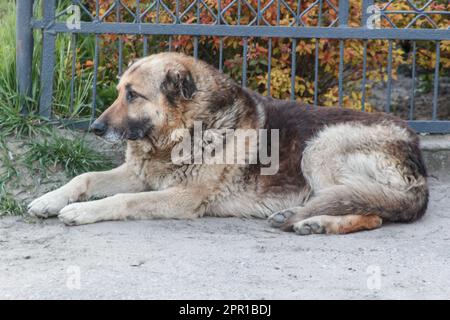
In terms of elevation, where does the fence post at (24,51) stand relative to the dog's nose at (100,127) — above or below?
above

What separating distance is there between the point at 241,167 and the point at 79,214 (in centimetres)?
116

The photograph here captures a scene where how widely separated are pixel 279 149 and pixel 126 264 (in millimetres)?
1707

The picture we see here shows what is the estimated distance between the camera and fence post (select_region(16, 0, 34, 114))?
21.7ft

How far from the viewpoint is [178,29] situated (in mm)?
6688

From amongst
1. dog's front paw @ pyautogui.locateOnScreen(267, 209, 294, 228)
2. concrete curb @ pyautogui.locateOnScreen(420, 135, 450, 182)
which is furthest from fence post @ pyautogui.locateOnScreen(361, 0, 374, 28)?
dog's front paw @ pyautogui.locateOnScreen(267, 209, 294, 228)

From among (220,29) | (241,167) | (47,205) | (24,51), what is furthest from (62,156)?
(220,29)

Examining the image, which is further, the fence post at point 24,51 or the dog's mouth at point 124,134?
the fence post at point 24,51

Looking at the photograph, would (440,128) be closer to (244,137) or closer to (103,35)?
(244,137)

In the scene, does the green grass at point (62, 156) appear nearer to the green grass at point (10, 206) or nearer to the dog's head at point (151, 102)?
the green grass at point (10, 206)

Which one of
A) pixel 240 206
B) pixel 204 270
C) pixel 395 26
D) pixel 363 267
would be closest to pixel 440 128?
pixel 395 26

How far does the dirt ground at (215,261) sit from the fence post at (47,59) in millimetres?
1277

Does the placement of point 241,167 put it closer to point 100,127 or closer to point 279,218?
point 279,218

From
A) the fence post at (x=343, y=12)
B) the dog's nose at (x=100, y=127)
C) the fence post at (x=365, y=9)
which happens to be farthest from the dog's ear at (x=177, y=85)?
the fence post at (x=365, y=9)

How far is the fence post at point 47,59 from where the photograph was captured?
6.62 m
